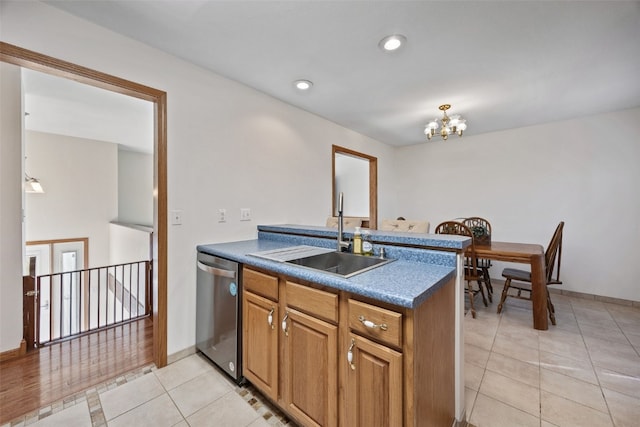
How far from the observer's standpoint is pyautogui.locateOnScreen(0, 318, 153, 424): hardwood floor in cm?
160

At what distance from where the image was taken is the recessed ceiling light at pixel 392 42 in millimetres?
1784

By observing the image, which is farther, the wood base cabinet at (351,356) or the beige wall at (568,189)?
the beige wall at (568,189)

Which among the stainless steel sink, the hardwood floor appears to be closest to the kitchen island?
the stainless steel sink

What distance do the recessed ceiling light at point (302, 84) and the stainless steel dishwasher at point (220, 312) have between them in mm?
1736

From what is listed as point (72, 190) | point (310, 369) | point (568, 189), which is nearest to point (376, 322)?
point (310, 369)

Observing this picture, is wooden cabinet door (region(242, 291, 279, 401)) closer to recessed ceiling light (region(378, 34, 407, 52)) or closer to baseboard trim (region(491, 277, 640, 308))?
recessed ceiling light (region(378, 34, 407, 52))

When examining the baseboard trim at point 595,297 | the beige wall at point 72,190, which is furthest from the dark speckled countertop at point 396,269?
the beige wall at point 72,190

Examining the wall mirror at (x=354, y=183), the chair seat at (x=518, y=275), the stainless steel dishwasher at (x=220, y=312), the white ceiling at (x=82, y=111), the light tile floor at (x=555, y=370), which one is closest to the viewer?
the light tile floor at (x=555, y=370)

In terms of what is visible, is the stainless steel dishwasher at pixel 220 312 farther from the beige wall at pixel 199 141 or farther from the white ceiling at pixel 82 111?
the white ceiling at pixel 82 111

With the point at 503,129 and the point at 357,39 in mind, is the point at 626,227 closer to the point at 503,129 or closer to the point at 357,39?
the point at 503,129

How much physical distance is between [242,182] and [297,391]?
1.78m

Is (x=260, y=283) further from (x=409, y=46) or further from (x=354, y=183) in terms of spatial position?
(x=354, y=183)

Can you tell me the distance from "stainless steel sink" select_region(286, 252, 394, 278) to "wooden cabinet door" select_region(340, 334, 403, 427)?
19.9 inches

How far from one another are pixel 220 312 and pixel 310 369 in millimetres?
873
